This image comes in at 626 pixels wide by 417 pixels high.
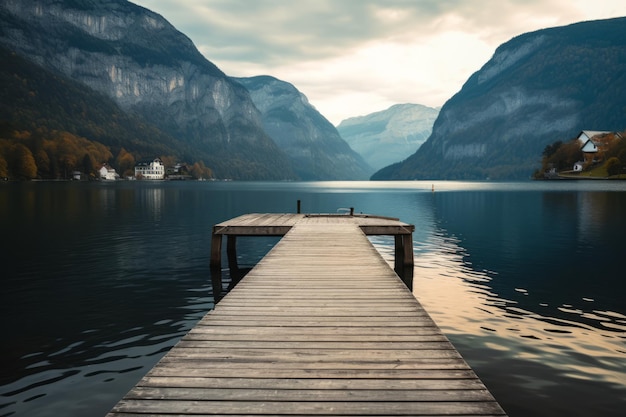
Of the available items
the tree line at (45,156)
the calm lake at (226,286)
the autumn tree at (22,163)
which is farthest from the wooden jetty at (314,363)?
the autumn tree at (22,163)

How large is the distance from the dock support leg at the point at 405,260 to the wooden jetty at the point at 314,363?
10156 millimetres

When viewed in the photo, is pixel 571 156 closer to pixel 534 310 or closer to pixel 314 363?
pixel 534 310

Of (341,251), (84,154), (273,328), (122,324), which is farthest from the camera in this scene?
(84,154)

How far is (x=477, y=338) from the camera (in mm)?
12531

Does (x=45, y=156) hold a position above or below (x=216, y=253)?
above

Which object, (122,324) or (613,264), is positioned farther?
(613,264)

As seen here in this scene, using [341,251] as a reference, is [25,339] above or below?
below

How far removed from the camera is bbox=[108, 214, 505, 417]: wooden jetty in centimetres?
514

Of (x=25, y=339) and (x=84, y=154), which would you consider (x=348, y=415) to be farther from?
(x=84, y=154)

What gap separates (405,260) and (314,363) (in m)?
17.6

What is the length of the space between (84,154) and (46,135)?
85.9 feet

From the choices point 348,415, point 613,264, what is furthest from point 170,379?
point 613,264

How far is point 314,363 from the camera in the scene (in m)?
6.33

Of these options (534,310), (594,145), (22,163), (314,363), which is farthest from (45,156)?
(594,145)
